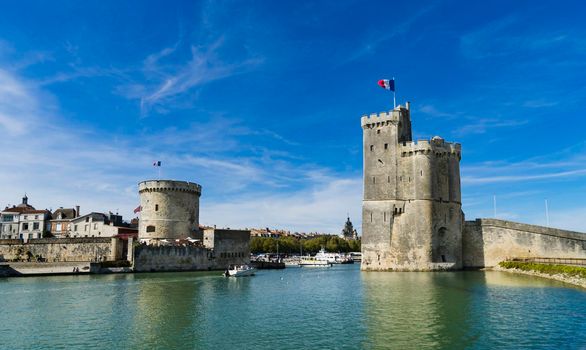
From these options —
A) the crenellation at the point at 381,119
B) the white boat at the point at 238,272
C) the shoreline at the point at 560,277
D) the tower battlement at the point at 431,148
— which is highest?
the crenellation at the point at 381,119

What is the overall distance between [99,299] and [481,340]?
21.9 meters

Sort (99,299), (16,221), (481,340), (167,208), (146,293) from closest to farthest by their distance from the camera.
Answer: (481,340) < (99,299) < (146,293) < (167,208) < (16,221)

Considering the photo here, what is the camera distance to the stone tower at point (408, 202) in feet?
169

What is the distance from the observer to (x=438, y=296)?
94.4 feet

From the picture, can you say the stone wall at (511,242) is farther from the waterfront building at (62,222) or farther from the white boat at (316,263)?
the waterfront building at (62,222)

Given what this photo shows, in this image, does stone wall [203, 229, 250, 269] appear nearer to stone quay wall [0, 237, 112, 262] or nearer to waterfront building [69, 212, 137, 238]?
stone quay wall [0, 237, 112, 262]

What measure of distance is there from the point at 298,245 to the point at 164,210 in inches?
2412

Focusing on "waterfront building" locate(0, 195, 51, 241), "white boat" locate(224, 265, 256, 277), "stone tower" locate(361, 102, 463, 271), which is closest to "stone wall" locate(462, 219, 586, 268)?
"stone tower" locate(361, 102, 463, 271)

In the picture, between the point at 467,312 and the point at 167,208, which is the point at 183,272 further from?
the point at 467,312

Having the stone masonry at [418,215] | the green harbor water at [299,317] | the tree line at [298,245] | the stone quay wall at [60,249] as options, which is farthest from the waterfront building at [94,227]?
the tree line at [298,245]

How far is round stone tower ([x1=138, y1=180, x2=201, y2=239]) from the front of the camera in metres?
62.4

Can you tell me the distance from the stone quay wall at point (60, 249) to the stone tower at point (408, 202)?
1235 inches

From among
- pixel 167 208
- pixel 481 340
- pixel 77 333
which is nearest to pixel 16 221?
pixel 167 208

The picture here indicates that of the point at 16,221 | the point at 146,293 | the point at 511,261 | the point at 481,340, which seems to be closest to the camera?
the point at 481,340
